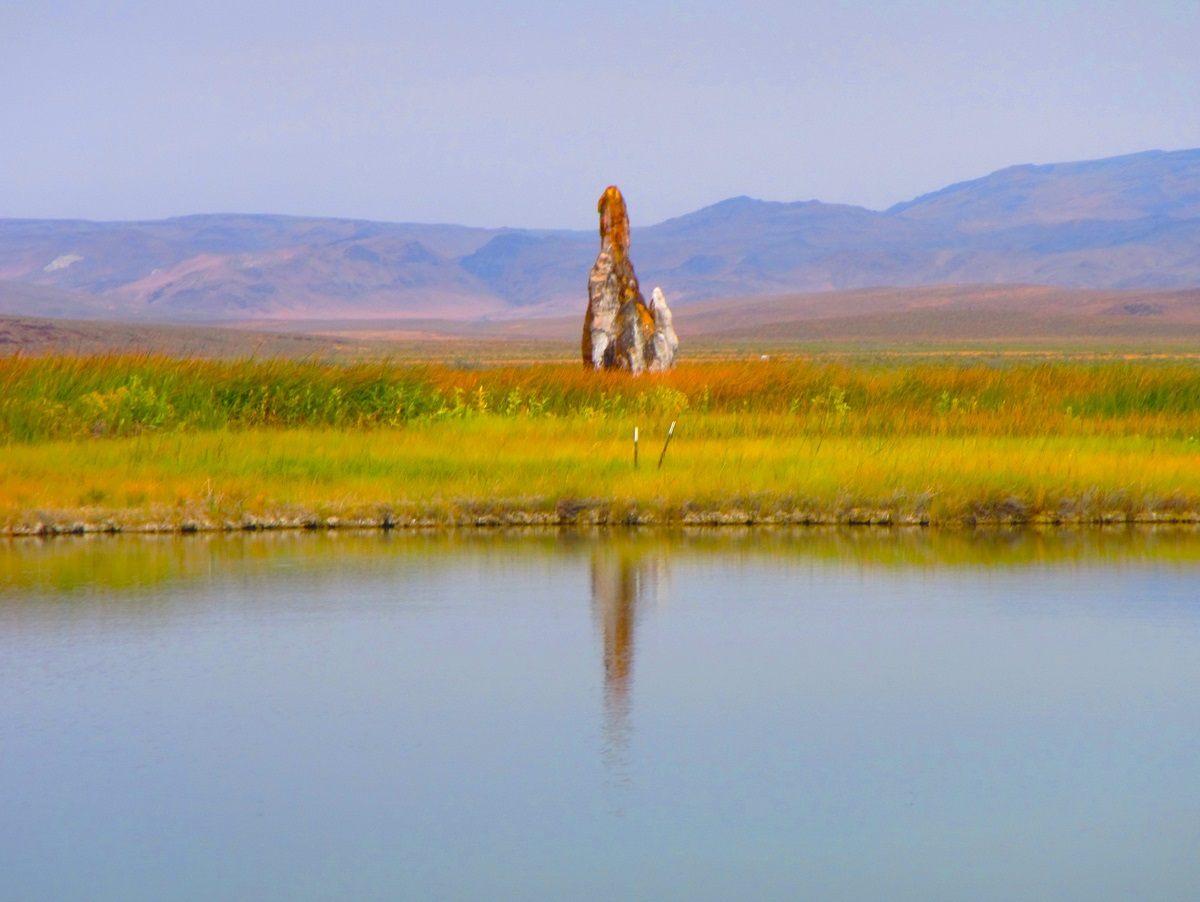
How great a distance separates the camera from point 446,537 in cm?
1586

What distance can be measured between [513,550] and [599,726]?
577cm

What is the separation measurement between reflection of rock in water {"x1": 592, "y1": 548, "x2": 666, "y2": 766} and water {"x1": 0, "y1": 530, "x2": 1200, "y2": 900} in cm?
3

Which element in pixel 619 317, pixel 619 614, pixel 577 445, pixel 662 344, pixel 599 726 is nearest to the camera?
pixel 599 726

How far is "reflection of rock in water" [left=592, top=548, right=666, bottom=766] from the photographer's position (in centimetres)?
936

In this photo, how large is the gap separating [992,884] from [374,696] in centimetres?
382

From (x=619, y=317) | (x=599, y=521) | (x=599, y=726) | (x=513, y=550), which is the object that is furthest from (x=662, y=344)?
(x=599, y=726)

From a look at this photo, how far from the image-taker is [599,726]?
9344mm

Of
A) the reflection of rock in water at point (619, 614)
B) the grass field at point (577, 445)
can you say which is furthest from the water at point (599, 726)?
the grass field at point (577, 445)

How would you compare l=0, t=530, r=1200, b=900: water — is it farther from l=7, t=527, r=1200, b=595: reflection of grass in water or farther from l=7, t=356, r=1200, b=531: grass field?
l=7, t=356, r=1200, b=531: grass field

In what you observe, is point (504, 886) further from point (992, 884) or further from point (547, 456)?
point (547, 456)

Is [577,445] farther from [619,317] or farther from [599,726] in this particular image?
[599,726]

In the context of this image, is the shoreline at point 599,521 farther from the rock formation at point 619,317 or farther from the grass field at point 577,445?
the rock formation at point 619,317

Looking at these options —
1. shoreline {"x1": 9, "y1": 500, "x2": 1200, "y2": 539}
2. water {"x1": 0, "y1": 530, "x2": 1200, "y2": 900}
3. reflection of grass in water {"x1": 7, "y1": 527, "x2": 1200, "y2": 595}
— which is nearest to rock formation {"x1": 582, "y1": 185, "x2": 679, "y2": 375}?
shoreline {"x1": 9, "y1": 500, "x2": 1200, "y2": 539}

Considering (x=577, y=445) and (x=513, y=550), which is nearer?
(x=513, y=550)
